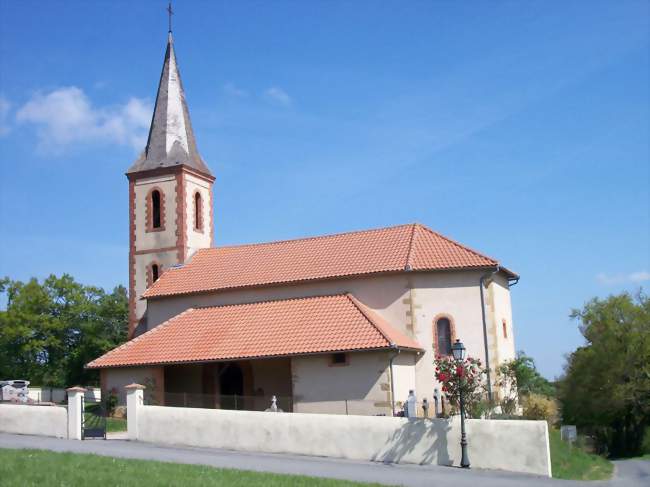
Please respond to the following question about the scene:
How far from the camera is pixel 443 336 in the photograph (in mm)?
29672

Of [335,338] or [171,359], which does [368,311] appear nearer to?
[335,338]

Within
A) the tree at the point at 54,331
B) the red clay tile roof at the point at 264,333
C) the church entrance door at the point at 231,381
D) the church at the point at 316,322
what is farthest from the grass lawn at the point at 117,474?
the tree at the point at 54,331

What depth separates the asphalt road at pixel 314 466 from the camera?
16688 mm

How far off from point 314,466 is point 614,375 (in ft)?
97.0

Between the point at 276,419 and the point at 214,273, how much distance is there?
15027mm

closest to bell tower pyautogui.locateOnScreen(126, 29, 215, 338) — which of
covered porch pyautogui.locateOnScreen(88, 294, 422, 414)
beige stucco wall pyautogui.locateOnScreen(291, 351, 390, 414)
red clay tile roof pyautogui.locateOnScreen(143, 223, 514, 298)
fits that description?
red clay tile roof pyautogui.locateOnScreen(143, 223, 514, 298)

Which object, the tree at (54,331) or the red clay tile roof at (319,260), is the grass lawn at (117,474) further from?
the tree at (54,331)

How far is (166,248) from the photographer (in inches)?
1484

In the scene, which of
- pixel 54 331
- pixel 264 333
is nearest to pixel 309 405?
pixel 264 333

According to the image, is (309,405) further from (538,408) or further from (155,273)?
(155,273)

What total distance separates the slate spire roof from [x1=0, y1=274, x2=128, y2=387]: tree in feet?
85.8

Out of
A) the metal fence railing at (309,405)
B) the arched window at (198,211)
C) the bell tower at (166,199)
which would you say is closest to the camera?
the metal fence railing at (309,405)

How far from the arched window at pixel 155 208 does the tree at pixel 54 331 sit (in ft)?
82.8

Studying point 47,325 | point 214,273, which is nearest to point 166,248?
point 214,273
